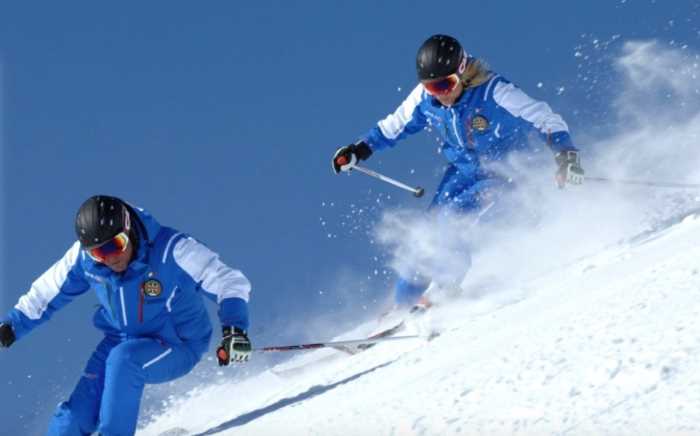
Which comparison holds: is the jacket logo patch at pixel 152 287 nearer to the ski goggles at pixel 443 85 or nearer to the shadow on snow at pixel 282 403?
the shadow on snow at pixel 282 403

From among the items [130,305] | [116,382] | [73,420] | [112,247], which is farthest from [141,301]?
[73,420]

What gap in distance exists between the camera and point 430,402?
499 cm

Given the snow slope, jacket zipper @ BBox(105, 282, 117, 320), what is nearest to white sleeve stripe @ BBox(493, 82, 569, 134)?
the snow slope

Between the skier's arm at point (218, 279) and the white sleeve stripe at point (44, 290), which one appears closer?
the skier's arm at point (218, 279)

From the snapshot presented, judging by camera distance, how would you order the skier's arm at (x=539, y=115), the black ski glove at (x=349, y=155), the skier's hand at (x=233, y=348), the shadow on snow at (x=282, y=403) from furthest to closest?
the black ski glove at (x=349, y=155), the skier's arm at (x=539, y=115), the shadow on snow at (x=282, y=403), the skier's hand at (x=233, y=348)

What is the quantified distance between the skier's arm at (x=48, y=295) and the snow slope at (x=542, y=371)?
51.3 inches

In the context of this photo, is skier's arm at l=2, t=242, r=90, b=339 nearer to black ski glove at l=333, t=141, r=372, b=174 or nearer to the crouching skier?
the crouching skier

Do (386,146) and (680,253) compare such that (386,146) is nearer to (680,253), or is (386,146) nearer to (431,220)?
(431,220)

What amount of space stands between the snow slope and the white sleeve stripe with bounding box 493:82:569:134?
1.22 metres

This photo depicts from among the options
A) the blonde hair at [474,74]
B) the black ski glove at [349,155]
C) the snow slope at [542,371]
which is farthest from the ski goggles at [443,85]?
the snow slope at [542,371]

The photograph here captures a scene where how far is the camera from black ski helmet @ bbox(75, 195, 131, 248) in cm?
616

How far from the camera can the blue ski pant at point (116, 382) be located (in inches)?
237

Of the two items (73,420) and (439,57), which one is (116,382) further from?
(439,57)

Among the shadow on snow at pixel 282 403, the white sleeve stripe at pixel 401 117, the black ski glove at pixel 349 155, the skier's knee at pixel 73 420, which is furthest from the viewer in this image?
the black ski glove at pixel 349 155
